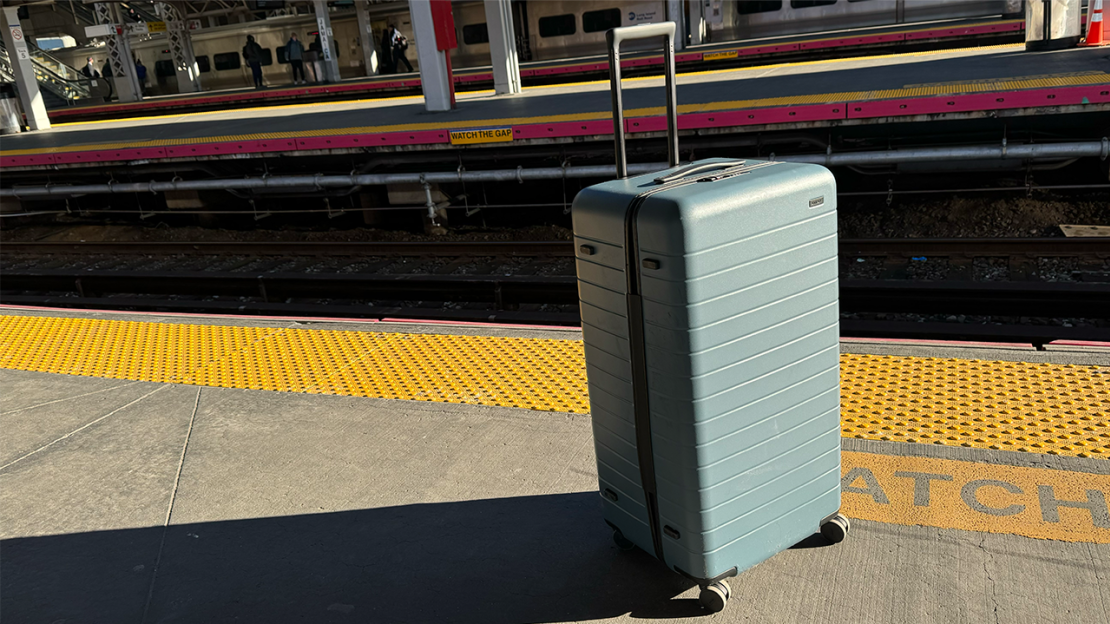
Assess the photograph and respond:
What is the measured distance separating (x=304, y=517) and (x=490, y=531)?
0.76m

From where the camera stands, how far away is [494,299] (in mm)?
7312

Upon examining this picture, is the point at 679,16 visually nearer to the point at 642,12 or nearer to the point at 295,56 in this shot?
the point at 642,12

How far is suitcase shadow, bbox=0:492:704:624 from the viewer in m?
2.50

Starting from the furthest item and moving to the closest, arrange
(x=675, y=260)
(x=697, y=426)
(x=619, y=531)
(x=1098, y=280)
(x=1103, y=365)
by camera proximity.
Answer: (x=1098, y=280) → (x=1103, y=365) → (x=619, y=531) → (x=697, y=426) → (x=675, y=260)

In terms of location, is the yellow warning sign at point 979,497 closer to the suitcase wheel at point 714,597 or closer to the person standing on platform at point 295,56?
the suitcase wheel at point 714,597

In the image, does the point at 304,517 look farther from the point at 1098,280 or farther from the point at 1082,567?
the point at 1098,280

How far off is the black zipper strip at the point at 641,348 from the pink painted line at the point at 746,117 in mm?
5568

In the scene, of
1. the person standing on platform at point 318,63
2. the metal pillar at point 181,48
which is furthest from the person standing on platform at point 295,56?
the metal pillar at point 181,48

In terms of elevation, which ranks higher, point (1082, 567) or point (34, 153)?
point (34, 153)

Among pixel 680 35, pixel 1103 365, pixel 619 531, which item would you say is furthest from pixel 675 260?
pixel 680 35

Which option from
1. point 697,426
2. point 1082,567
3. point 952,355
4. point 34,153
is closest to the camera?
point 697,426

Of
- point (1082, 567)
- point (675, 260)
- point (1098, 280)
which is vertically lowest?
point (1098, 280)

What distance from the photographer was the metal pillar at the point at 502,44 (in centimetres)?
1235

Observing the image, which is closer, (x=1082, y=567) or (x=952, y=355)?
(x=1082, y=567)
